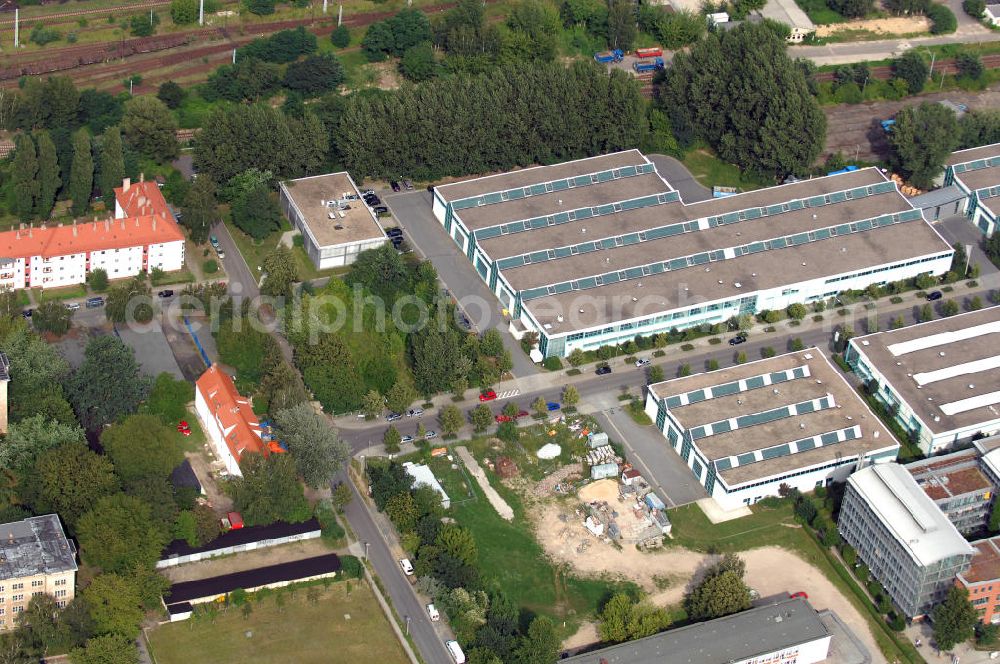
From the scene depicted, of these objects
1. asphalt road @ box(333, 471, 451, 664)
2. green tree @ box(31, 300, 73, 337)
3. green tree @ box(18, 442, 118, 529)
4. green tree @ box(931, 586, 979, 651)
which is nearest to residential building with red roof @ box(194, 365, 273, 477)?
asphalt road @ box(333, 471, 451, 664)

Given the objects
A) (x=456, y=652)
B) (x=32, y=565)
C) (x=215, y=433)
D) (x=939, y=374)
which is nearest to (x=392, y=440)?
(x=215, y=433)

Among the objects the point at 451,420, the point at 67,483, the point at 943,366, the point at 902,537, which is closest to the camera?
the point at 902,537

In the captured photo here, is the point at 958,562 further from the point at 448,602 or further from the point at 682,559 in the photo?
the point at 448,602

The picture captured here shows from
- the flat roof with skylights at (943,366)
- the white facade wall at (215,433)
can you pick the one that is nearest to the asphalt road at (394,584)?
the white facade wall at (215,433)

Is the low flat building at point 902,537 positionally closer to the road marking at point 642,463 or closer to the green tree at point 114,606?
the road marking at point 642,463

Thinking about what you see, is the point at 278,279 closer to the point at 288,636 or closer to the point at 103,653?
the point at 288,636

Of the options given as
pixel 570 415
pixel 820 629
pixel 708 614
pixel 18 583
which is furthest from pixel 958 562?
pixel 18 583
